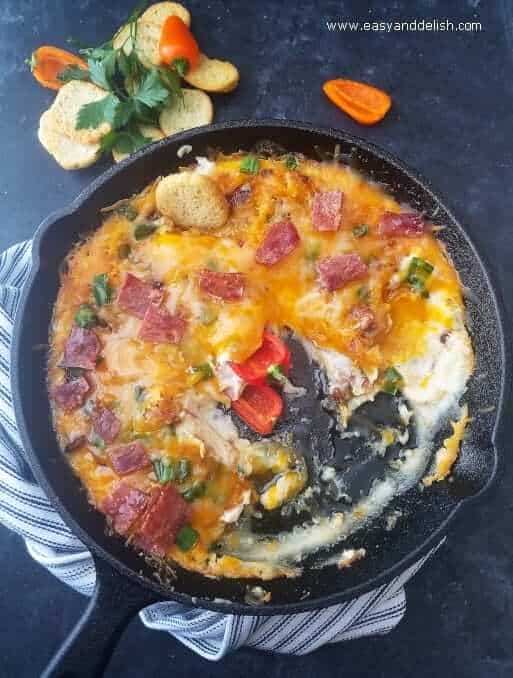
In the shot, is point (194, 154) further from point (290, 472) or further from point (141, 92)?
point (290, 472)

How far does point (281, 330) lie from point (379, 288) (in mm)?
432

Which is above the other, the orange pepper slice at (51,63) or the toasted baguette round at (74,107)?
the orange pepper slice at (51,63)

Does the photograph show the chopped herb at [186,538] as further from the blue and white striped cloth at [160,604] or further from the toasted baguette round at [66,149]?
the toasted baguette round at [66,149]

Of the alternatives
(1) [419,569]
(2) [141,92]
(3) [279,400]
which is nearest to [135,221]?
(2) [141,92]

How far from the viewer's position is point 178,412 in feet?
10.2

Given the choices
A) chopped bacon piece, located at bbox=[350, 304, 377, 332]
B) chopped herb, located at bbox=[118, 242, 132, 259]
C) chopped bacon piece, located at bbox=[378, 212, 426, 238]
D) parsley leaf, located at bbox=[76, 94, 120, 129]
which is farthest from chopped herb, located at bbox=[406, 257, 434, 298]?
parsley leaf, located at bbox=[76, 94, 120, 129]

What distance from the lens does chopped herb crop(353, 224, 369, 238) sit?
317 cm

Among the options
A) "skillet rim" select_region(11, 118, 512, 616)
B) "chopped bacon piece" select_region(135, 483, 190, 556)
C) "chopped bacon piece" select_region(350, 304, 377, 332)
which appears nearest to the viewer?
"skillet rim" select_region(11, 118, 512, 616)

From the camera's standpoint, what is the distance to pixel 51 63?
11.8ft

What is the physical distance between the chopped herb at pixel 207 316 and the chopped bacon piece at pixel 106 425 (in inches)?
20.0

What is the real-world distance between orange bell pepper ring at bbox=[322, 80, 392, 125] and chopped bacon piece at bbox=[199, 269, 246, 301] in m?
1.06

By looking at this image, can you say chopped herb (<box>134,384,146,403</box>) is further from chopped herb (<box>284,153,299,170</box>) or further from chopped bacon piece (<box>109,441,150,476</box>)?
chopped herb (<box>284,153,299,170</box>)

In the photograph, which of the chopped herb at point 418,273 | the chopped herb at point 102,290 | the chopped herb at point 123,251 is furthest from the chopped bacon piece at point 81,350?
the chopped herb at point 418,273

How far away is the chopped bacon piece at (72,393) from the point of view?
3061mm
